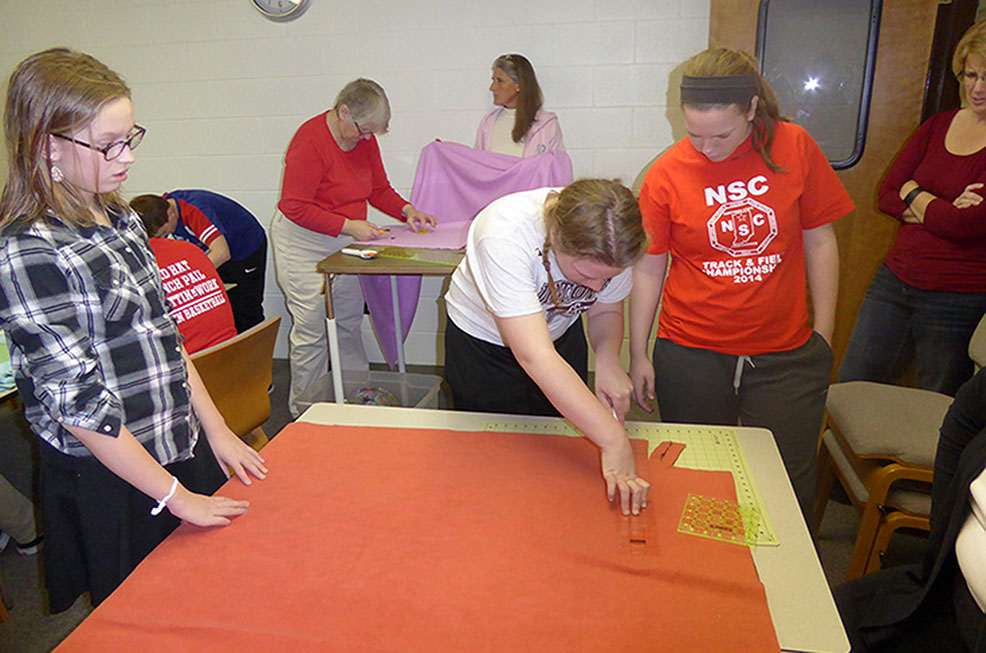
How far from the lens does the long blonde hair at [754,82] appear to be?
133 cm

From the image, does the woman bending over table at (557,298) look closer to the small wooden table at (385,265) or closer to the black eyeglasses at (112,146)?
the black eyeglasses at (112,146)

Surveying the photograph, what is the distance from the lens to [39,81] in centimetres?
94

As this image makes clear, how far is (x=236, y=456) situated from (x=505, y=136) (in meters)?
2.33

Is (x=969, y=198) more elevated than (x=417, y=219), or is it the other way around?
(x=969, y=198)

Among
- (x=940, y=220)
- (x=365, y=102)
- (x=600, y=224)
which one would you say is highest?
(x=365, y=102)

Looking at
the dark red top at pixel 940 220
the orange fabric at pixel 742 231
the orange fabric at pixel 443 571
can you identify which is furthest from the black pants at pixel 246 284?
the dark red top at pixel 940 220

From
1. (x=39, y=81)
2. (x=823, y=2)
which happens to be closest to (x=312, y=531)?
(x=39, y=81)

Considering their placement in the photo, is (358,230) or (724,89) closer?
(724,89)

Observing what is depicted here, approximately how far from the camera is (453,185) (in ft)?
10.4

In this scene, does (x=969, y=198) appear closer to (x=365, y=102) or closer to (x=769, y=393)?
(x=769, y=393)

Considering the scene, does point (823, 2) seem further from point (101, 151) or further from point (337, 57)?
point (101, 151)

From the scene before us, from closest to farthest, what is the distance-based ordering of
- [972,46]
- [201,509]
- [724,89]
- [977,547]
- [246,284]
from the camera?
[977,547] → [201,509] → [724,89] → [972,46] → [246,284]

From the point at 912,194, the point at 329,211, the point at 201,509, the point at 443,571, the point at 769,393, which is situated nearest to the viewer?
the point at 443,571

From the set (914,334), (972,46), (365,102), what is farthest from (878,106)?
(365,102)
